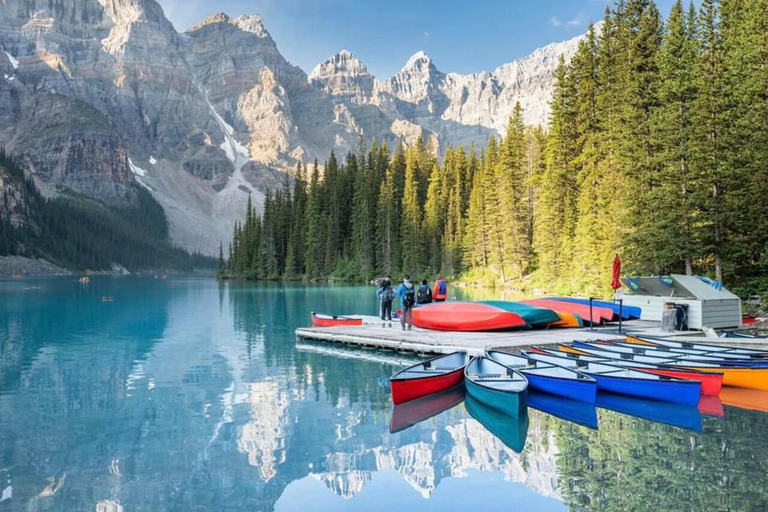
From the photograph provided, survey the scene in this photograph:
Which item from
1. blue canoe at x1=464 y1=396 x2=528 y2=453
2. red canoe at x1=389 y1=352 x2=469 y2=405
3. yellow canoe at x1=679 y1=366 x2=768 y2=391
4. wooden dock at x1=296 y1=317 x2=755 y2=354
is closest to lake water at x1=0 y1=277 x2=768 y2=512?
blue canoe at x1=464 y1=396 x2=528 y2=453

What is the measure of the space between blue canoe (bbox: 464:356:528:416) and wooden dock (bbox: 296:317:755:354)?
310 centimetres

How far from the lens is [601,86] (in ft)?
150

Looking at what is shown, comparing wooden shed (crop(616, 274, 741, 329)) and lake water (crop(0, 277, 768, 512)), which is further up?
wooden shed (crop(616, 274, 741, 329))

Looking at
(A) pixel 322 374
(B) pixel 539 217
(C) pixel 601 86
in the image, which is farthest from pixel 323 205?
(A) pixel 322 374

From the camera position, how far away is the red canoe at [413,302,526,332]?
25266 millimetres

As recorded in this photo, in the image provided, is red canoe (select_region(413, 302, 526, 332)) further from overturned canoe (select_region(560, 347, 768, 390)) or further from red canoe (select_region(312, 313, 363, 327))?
overturned canoe (select_region(560, 347, 768, 390))

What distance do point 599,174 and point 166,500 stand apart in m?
39.1

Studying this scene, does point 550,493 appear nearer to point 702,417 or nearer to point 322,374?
point 702,417

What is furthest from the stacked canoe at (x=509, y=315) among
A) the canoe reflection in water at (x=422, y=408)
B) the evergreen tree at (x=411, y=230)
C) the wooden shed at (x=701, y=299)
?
the evergreen tree at (x=411, y=230)

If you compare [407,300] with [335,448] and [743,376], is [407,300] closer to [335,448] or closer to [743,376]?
[743,376]

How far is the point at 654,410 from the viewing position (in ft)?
49.1

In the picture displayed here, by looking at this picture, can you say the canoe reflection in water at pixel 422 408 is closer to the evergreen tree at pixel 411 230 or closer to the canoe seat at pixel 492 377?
the canoe seat at pixel 492 377

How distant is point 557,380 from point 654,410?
2.52m

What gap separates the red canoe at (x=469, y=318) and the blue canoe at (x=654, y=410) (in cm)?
910
